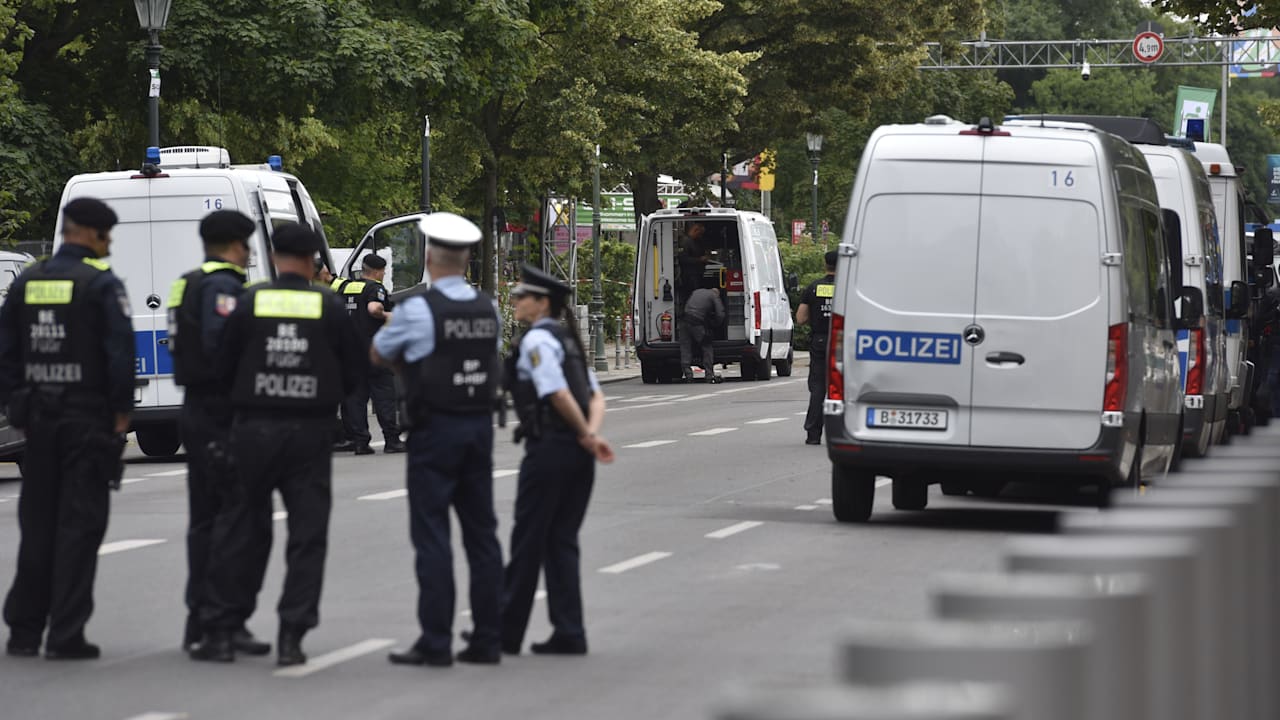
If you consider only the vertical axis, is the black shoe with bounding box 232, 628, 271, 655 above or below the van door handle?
below

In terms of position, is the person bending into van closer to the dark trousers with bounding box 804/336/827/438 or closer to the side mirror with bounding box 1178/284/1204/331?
the dark trousers with bounding box 804/336/827/438

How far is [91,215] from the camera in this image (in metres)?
9.23

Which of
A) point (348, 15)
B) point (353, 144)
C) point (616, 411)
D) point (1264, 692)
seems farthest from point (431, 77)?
point (1264, 692)

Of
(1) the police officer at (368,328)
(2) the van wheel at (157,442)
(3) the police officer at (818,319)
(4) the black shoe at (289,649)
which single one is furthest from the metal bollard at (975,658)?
(2) the van wheel at (157,442)

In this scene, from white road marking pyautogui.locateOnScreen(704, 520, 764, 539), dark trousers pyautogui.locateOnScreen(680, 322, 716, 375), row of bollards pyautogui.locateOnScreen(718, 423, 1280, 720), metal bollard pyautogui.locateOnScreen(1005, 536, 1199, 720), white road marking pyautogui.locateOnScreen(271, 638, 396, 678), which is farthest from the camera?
dark trousers pyautogui.locateOnScreen(680, 322, 716, 375)

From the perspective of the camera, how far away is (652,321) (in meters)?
36.3

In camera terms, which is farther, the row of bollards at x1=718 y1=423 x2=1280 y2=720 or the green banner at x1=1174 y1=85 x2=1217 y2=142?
the green banner at x1=1174 y1=85 x2=1217 y2=142

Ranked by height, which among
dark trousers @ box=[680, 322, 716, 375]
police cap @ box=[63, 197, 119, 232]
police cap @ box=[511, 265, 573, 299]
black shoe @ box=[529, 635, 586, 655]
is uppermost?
police cap @ box=[63, 197, 119, 232]

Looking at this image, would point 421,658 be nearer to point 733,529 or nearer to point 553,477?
point 553,477

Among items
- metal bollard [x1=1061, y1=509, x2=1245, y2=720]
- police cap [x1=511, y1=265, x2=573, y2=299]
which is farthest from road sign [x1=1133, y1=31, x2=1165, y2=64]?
metal bollard [x1=1061, y1=509, x2=1245, y2=720]

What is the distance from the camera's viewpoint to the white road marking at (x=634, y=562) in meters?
11.7

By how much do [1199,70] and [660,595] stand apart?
96588mm

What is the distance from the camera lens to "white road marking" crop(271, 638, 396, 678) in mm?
8508

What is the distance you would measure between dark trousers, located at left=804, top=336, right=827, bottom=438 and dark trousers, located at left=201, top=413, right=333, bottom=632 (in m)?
11.4
